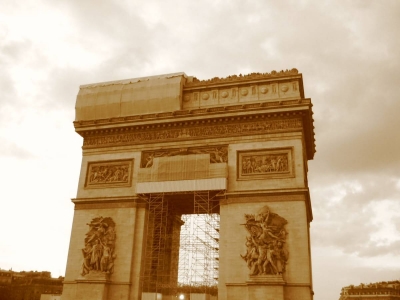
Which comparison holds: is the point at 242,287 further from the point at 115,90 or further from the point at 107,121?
the point at 115,90

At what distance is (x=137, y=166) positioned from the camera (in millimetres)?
22547

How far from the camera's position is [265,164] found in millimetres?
20688

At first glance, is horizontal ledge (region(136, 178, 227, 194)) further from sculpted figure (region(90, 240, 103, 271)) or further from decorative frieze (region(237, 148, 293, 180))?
sculpted figure (region(90, 240, 103, 271))

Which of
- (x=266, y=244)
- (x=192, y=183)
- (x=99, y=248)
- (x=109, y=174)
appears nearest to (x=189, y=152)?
(x=192, y=183)

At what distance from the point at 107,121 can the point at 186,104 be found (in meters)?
4.36

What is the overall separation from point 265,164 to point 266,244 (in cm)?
382

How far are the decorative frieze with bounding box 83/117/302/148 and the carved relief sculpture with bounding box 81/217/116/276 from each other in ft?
14.4

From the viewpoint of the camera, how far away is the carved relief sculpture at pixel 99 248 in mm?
20812

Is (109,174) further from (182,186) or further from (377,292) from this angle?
(377,292)

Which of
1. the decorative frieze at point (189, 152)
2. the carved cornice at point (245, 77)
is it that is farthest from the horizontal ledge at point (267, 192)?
the carved cornice at point (245, 77)

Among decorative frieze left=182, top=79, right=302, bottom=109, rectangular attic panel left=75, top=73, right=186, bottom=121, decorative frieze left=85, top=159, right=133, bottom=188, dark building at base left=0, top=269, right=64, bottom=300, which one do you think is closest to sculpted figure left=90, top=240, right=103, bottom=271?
decorative frieze left=85, top=159, right=133, bottom=188

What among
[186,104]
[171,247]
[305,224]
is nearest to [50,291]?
[171,247]

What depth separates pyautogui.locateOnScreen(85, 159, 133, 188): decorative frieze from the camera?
888 inches

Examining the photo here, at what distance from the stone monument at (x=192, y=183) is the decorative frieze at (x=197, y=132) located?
0.05 meters
